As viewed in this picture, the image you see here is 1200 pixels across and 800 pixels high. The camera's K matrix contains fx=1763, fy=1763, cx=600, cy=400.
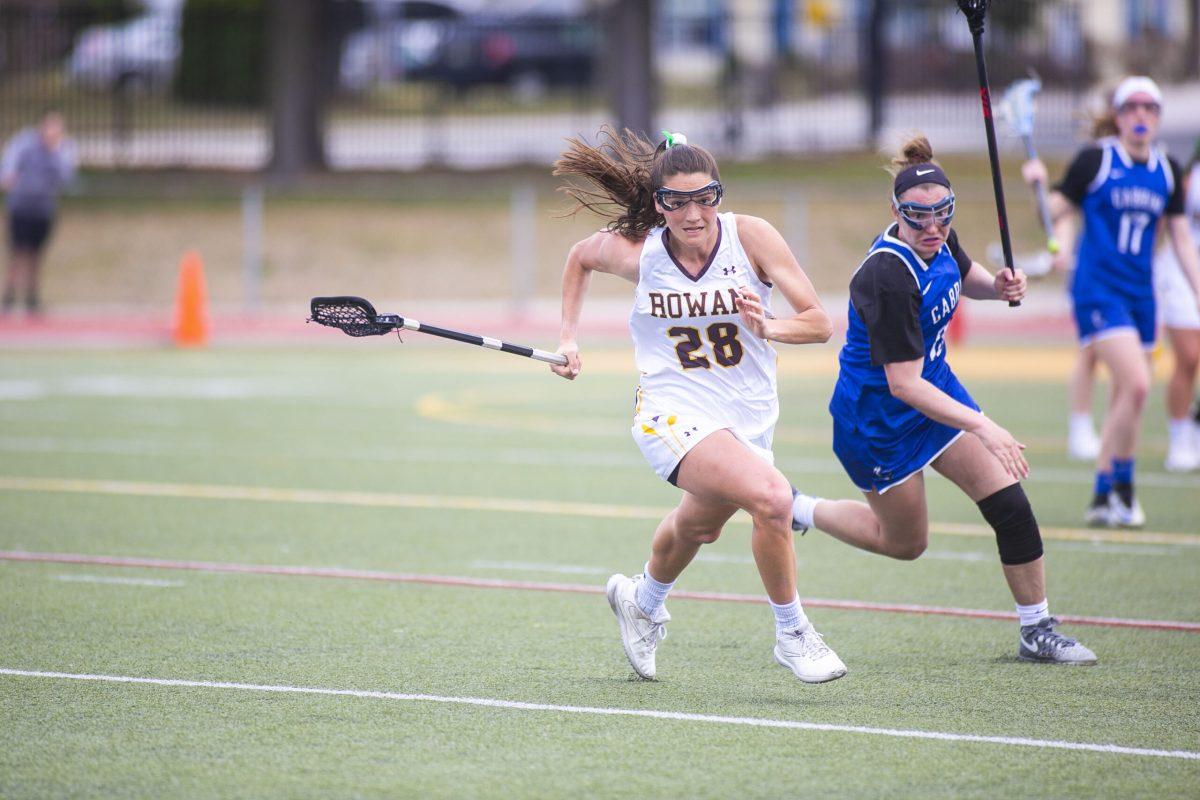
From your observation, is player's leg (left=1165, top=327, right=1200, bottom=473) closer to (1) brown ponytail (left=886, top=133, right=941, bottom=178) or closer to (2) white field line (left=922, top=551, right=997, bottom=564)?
(2) white field line (left=922, top=551, right=997, bottom=564)

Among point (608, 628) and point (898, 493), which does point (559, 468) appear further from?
point (898, 493)

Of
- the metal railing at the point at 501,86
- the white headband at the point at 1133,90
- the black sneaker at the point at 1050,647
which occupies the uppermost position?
the metal railing at the point at 501,86

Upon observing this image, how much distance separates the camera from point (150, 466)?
12.6 m

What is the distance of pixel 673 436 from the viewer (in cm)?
647

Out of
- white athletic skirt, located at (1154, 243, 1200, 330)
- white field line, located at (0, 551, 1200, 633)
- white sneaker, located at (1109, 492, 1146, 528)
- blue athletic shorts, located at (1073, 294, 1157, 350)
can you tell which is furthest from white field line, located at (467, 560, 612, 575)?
white athletic skirt, located at (1154, 243, 1200, 330)

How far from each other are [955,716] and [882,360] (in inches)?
53.1

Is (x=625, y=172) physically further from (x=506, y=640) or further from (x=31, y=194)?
(x=31, y=194)

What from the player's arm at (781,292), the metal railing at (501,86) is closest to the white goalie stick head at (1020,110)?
the player's arm at (781,292)

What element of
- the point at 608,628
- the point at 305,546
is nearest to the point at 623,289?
the point at 305,546

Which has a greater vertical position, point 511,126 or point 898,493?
point 511,126

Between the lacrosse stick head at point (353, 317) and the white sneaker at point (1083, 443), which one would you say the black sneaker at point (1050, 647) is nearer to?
the lacrosse stick head at point (353, 317)

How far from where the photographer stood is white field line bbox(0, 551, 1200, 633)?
771 cm

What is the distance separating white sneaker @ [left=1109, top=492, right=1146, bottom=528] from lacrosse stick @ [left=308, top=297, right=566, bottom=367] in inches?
176

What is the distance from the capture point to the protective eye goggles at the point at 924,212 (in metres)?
6.59
